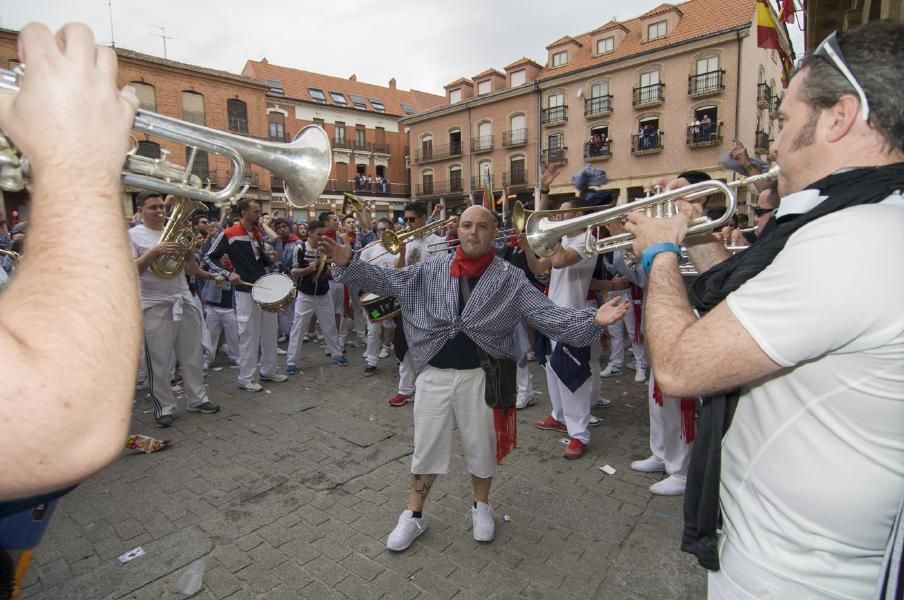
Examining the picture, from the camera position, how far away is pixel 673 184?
261 cm

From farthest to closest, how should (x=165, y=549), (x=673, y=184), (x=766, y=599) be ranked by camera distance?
(x=165, y=549) < (x=673, y=184) < (x=766, y=599)

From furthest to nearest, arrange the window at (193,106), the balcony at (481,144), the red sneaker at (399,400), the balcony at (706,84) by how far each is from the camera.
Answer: the balcony at (481,144) < the window at (193,106) < the balcony at (706,84) < the red sneaker at (399,400)

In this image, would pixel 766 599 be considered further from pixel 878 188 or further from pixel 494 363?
pixel 494 363

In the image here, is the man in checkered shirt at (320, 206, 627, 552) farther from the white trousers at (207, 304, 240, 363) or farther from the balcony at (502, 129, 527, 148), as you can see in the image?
the balcony at (502, 129, 527, 148)

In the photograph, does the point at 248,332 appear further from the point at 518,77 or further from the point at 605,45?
the point at 518,77

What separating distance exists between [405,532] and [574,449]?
6.68ft

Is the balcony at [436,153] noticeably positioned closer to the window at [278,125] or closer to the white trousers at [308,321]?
the window at [278,125]

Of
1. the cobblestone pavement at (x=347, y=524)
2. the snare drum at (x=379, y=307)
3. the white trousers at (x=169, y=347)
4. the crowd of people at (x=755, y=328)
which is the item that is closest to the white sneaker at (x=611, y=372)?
the cobblestone pavement at (x=347, y=524)

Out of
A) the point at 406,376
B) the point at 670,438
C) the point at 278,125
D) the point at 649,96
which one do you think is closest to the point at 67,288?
the point at 670,438

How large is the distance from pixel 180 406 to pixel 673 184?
244 inches

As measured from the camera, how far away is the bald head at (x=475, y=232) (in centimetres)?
335

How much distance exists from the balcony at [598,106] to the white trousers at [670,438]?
28454 mm

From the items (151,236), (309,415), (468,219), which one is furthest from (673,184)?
(151,236)

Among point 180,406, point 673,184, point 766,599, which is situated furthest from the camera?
point 180,406
